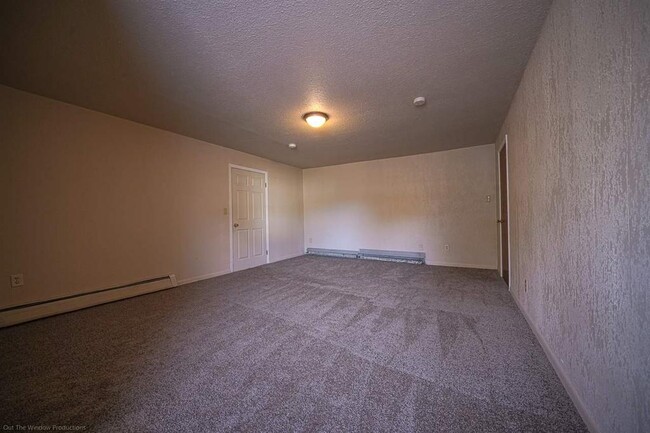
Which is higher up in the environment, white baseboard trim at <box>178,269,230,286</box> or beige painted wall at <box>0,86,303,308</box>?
beige painted wall at <box>0,86,303,308</box>

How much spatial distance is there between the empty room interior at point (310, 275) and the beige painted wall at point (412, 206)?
2.75 feet

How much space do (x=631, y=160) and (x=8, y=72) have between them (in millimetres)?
4274

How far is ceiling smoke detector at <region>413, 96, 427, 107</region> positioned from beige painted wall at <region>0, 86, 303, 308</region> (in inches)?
134

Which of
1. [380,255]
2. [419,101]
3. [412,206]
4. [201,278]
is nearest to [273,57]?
[419,101]

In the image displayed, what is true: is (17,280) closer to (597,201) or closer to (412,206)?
(597,201)

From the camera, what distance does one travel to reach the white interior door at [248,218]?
458 centimetres

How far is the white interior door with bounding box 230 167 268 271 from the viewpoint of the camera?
4578 millimetres

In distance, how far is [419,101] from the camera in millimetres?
2605

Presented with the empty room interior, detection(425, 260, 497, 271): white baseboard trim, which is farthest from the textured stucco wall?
detection(425, 260, 497, 271): white baseboard trim

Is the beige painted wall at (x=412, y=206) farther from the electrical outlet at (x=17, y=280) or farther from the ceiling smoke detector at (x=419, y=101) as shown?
the electrical outlet at (x=17, y=280)

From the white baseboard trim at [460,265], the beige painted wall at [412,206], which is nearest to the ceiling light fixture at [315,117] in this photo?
the beige painted wall at [412,206]

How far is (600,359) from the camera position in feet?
3.42

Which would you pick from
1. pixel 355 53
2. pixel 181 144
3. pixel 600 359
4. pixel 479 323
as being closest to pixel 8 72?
pixel 181 144

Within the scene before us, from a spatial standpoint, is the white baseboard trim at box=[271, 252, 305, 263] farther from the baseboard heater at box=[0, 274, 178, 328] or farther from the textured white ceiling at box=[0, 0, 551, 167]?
the textured white ceiling at box=[0, 0, 551, 167]
